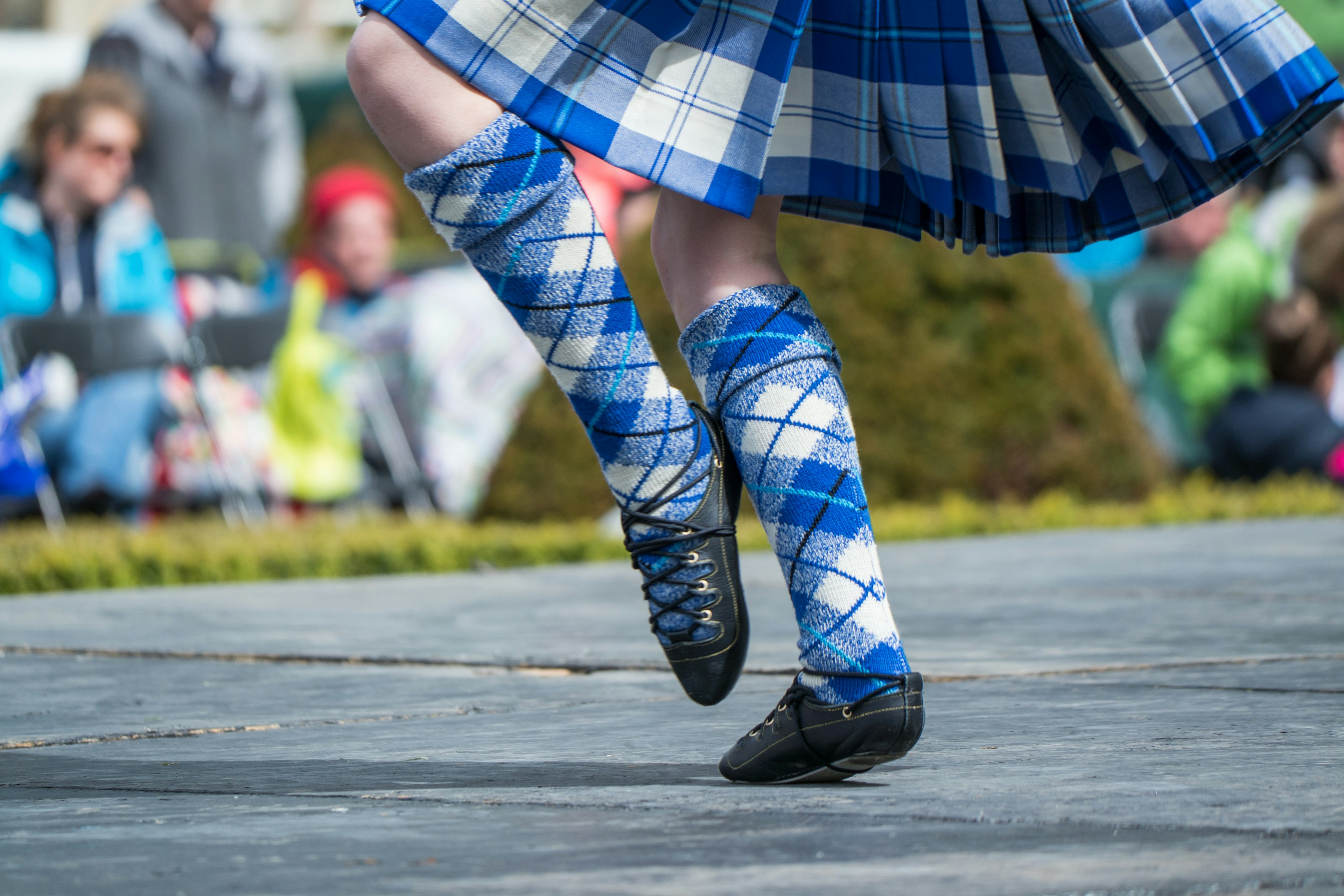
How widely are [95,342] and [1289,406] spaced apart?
4.45 m

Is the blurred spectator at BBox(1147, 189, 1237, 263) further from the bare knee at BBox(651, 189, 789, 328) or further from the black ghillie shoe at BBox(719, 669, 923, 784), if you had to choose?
the black ghillie shoe at BBox(719, 669, 923, 784)

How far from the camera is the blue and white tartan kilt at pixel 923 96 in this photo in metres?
1.54

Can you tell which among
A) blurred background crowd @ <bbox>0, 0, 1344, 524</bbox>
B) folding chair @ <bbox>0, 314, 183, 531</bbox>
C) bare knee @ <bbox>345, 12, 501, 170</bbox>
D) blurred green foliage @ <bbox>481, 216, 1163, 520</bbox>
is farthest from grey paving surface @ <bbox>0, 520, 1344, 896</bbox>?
folding chair @ <bbox>0, 314, 183, 531</bbox>

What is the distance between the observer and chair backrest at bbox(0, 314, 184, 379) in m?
6.01

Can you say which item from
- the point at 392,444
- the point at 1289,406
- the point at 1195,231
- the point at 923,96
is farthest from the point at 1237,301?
the point at 923,96

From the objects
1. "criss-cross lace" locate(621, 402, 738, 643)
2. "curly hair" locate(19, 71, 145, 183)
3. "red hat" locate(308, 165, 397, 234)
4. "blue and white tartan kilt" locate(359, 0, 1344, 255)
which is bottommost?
"red hat" locate(308, 165, 397, 234)

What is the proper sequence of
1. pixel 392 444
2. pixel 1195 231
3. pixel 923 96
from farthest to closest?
1. pixel 1195 231
2. pixel 392 444
3. pixel 923 96

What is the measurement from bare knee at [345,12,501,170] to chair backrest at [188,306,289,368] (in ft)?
A: 17.6

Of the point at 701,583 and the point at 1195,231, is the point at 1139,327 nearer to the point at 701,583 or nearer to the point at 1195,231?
the point at 1195,231

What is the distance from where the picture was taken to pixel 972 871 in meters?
1.15

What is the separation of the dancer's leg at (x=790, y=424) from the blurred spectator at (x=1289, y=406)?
5.27 m

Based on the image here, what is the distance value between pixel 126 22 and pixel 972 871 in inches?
290

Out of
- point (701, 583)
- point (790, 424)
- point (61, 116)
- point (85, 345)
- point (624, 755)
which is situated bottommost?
point (85, 345)

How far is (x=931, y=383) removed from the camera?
5.66 metres
